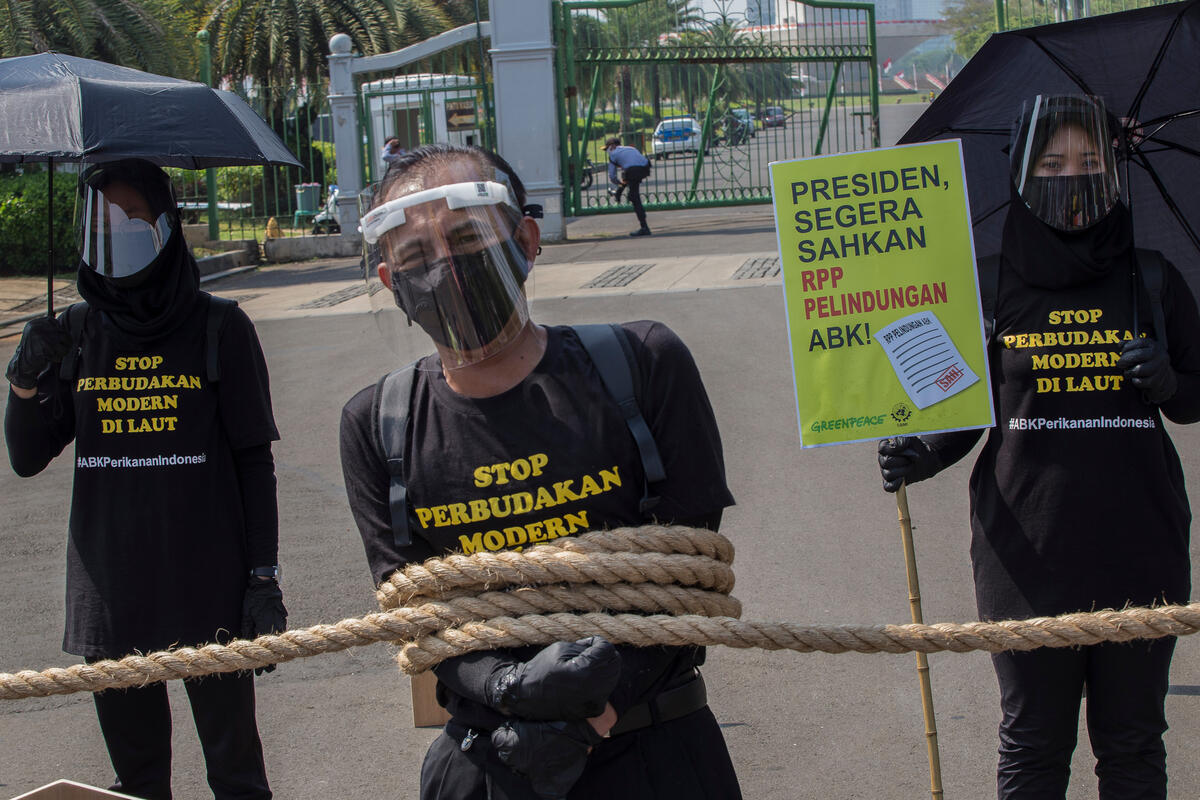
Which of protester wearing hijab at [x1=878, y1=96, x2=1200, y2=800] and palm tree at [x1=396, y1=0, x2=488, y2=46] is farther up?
palm tree at [x1=396, y1=0, x2=488, y2=46]

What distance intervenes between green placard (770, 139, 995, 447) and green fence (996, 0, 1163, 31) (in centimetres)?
645

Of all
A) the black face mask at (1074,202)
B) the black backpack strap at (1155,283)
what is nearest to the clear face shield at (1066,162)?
the black face mask at (1074,202)

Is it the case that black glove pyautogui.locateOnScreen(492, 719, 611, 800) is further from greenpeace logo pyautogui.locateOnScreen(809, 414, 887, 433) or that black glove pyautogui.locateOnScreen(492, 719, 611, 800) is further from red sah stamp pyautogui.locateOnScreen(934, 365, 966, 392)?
red sah stamp pyautogui.locateOnScreen(934, 365, 966, 392)

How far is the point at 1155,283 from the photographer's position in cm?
274

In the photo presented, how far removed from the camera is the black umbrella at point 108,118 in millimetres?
2861

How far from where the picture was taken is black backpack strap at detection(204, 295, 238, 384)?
9.70 ft

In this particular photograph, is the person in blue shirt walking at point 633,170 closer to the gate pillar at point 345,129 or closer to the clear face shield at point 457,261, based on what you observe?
the gate pillar at point 345,129

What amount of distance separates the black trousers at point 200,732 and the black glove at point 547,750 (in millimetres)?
1430

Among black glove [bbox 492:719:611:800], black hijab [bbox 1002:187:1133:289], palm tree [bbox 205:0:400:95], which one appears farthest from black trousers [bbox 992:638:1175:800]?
palm tree [bbox 205:0:400:95]

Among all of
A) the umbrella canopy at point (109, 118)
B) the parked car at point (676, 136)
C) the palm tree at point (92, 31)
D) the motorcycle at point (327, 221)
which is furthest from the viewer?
the motorcycle at point (327, 221)

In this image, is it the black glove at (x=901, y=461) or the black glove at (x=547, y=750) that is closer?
the black glove at (x=547, y=750)

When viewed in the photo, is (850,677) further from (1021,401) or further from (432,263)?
(432,263)

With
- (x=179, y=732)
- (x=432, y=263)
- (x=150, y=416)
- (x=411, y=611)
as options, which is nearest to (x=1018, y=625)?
(x=411, y=611)

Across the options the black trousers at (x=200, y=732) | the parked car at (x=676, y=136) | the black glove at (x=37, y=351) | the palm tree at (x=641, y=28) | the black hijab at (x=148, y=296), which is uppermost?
the palm tree at (x=641, y=28)
